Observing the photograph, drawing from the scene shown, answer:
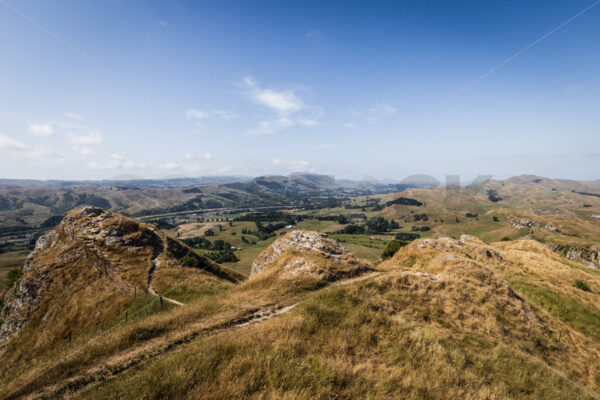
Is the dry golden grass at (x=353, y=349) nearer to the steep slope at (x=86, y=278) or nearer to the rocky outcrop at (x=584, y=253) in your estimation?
the steep slope at (x=86, y=278)

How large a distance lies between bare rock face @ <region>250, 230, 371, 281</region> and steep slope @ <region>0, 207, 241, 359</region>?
8519 millimetres

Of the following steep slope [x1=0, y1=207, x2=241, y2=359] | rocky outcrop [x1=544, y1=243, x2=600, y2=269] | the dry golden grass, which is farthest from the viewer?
rocky outcrop [x1=544, y1=243, x2=600, y2=269]

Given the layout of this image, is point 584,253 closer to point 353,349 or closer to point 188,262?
point 353,349

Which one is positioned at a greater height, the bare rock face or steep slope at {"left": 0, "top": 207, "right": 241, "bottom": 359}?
the bare rock face

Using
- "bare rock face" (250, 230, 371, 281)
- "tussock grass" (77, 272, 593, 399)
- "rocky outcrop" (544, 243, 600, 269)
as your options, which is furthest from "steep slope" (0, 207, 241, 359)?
"rocky outcrop" (544, 243, 600, 269)

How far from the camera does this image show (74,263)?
94.0 ft

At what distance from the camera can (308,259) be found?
75.4 ft

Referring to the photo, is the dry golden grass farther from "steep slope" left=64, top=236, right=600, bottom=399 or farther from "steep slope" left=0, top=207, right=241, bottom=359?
"steep slope" left=0, top=207, right=241, bottom=359

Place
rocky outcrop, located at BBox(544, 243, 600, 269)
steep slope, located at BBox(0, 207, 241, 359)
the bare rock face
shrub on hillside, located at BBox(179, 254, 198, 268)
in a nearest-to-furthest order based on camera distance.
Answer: the bare rock face < steep slope, located at BBox(0, 207, 241, 359) < shrub on hillside, located at BBox(179, 254, 198, 268) < rocky outcrop, located at BBox(544, 243, 600, 269)

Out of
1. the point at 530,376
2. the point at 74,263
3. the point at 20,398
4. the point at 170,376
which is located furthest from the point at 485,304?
the point at 74,263

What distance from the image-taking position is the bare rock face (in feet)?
70.2

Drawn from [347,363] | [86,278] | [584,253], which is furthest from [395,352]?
[584,253]

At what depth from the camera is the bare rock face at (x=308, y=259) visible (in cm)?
2139

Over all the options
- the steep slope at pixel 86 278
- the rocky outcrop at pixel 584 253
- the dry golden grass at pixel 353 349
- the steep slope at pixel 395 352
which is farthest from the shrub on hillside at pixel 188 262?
the rocky outcrop at pixel 584 253
